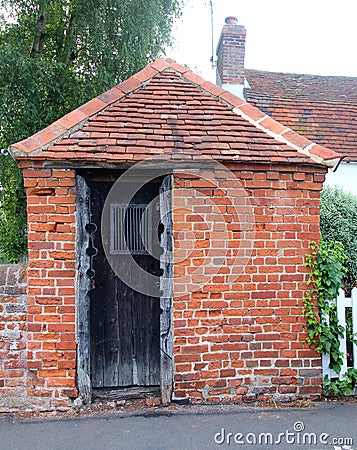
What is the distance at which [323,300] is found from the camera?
15.2 ft

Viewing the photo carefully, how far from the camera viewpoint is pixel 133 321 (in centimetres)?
465

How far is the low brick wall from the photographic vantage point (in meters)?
4.34

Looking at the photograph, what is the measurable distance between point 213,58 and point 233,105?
8.81m

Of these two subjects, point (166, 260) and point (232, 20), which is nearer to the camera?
point (166, 260)

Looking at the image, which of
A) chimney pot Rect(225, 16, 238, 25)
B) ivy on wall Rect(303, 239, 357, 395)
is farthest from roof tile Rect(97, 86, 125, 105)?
chimney pot Rect(225, 16, 238, 25)

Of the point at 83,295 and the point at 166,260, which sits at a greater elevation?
the point at 166,260

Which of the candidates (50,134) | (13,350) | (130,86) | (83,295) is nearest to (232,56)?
(130,86)

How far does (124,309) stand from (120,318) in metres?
0.10

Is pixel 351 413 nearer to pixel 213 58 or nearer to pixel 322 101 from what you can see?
pixel 322 101

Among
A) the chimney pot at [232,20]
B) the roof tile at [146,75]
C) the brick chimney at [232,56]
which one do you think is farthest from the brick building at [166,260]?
the chimney pot at [232,20]

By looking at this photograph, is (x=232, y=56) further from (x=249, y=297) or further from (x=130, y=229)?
(x=249, y=297)

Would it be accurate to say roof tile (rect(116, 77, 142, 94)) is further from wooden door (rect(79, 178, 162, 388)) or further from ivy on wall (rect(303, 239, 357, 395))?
ivy on wall (rect(303, 239, 357, 395))

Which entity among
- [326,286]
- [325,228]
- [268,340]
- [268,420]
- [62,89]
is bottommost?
[268,420]

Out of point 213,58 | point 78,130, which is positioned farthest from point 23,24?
point 78,130
